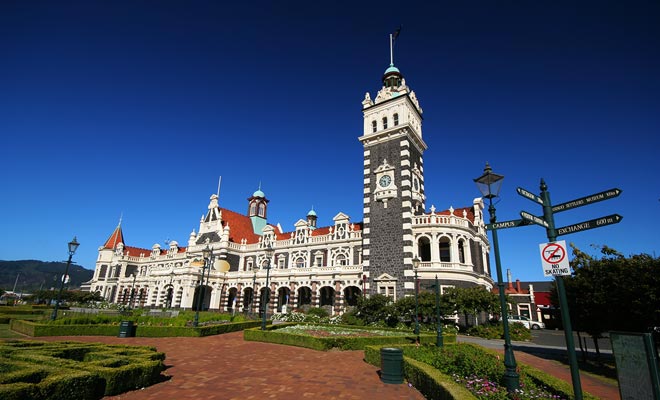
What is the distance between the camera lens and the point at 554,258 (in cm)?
668

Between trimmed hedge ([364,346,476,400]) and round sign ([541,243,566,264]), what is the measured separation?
341 centimetres

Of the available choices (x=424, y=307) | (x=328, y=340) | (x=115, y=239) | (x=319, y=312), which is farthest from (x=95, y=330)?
(x=115, y=239)

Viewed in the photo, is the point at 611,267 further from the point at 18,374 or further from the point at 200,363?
the point at 18,374

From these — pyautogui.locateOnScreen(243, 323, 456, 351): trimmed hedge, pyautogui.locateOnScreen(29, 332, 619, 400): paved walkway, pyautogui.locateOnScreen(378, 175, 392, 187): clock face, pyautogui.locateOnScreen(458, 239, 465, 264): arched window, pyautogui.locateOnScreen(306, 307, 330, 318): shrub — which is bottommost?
pyautogui.locateOnScreen(29, 332, 619, 400): paved walkway

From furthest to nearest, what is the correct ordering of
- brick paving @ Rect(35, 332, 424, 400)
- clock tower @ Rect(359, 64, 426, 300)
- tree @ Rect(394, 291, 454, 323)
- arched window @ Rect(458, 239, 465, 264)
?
arched window @ Rect(458, 239, 465, 264)
clock tower @ Rect(359, 64, 426, 300)
tree @ Rect(394, 291, 454, 323)
brick paving @ Rect(35, 332, 424, 400)

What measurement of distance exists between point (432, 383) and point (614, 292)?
419 inches

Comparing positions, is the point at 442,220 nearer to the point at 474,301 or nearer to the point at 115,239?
the point at 474,301

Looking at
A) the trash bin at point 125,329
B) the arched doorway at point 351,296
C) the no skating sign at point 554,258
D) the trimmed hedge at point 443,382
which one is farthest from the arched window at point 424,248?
the no skating sign at point 554,258

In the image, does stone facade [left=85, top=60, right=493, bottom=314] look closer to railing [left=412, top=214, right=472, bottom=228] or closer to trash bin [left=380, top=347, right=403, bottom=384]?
railing [left=412, top=214, right=472, bottom=228]

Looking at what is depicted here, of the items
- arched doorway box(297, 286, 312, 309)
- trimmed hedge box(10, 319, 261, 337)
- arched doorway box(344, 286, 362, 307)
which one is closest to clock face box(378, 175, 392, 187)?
arched doorway box(344, 286, 362, 307)

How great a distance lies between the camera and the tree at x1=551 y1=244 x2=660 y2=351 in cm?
1291

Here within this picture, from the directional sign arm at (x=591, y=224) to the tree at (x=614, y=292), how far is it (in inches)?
373

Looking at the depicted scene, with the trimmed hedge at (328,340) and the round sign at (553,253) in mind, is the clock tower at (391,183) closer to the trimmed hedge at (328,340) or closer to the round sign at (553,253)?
the trimmed hedge at (328,340)

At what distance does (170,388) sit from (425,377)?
7452mm
